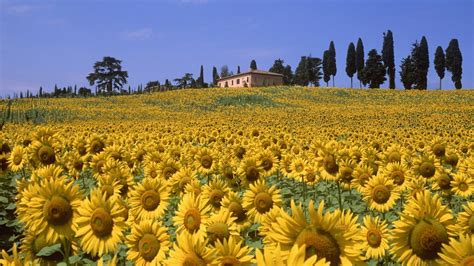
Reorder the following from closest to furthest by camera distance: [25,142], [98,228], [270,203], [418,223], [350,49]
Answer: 1. [418,223]
2. [98,228]
3. [270,203]
4. [25,142]
5. [350,49]

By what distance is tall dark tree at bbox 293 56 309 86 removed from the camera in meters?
99.1

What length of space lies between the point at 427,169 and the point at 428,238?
4.24 meters

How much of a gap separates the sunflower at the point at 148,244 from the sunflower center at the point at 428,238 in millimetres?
1822

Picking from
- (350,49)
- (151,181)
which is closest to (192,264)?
(151,181)

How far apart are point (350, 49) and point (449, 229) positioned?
8388 centimetres

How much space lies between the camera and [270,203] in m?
4.48

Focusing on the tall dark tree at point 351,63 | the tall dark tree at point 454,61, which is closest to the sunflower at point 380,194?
the tall dark tree at point 454,61

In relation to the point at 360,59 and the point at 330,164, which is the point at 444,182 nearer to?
the point at 330,164

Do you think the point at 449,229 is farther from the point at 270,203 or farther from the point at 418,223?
the point at 270,203

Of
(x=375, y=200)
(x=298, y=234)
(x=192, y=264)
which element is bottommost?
(x=375, y=200)

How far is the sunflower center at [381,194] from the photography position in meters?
5.64

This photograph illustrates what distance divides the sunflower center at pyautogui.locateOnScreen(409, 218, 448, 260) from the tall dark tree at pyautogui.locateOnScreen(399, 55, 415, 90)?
7884cm

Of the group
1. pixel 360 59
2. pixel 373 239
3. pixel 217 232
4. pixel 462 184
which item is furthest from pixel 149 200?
pixel 360 59

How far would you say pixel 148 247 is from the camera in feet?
11.8
